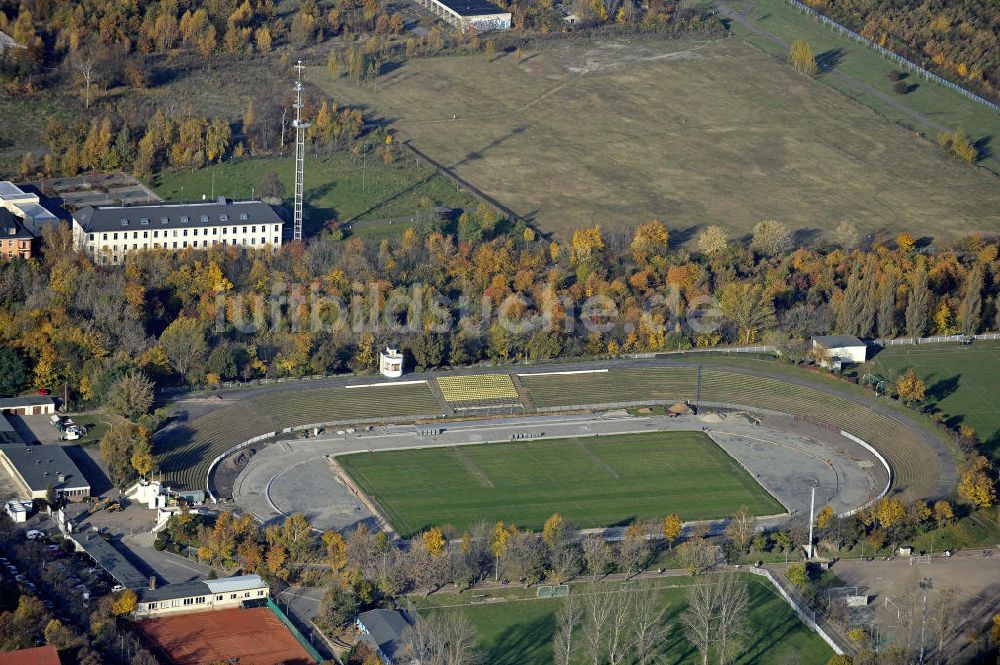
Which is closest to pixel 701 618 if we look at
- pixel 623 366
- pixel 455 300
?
pixel 623 366

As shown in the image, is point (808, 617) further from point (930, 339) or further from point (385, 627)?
point (930, 339)

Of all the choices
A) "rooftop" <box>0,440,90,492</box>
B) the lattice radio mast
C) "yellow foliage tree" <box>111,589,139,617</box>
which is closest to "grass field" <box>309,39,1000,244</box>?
the lattice radio mast

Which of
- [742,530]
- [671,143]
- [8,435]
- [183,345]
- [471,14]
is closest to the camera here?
[742,530]

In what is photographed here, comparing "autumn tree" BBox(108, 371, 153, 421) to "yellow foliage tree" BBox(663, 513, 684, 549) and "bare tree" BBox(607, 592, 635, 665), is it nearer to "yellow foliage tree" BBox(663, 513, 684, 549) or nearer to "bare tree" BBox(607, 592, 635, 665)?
"yellow foliage tree" BBox(663, 513, 684, 549)

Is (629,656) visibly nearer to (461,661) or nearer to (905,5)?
(461,661)

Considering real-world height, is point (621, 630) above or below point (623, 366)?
above

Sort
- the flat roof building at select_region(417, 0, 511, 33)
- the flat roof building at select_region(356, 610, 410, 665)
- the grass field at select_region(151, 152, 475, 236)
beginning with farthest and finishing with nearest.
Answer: the flat roof building at select_region(417, 0, 511, 33) → the grass field at select_region(151, 152, 475, 236) → the flat roof building at select_region(356, 610, 410, 665)
